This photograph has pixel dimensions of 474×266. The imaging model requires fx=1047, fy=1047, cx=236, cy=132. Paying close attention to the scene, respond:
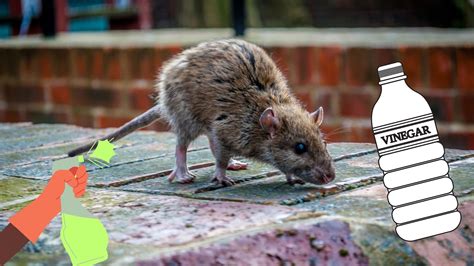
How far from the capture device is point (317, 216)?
2400 mm

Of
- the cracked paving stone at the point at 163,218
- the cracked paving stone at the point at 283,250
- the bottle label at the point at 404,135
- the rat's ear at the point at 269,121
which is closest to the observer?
the cracked paving stone at the point at 283,250

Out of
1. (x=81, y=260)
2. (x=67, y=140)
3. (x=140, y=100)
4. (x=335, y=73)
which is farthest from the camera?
(x=140, y=100)

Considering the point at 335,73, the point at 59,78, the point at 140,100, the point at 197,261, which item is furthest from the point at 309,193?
the point at 59,78

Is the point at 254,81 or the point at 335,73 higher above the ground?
the point at 254,81

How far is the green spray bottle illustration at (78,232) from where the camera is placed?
1970mm

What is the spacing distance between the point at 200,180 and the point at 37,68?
421 centimetres

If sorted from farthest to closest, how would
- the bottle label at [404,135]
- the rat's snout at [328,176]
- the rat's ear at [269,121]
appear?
the rat's ear at [269,121], the rat's snout at [328,176], the bottle label at [404,135]

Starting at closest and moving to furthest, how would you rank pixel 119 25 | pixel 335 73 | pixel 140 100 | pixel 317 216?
1. pixel 317 216
2. pixel 335 73
3. pixel 140 100
4. pixel 119 25

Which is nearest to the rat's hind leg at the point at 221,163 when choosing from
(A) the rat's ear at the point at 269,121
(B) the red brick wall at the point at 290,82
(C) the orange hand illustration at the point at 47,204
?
(A) the rat's ear at the point at 269,121

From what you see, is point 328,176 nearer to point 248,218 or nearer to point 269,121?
point 269,121

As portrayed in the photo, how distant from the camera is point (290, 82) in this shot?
19.2ft

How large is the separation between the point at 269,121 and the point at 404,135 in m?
0.78

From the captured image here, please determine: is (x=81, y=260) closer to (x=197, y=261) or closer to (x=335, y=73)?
(x=197, y=261)

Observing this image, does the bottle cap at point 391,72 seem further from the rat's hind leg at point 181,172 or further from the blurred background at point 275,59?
the blurred background at point 275,59
